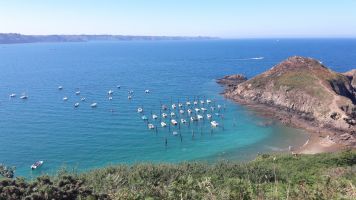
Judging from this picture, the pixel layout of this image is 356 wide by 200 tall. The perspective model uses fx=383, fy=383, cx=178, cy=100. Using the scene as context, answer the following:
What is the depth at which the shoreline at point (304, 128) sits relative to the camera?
2489 inches

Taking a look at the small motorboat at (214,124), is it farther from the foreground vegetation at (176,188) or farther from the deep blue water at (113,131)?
the foreground vegetation at (176,188)

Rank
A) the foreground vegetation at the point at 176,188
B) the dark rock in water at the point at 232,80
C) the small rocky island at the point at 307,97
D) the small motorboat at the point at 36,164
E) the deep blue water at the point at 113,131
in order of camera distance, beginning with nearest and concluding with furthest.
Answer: the foreground vegetation at the point at 176,188 < the small motorboat at the point at 36,164 < the deep blue water at the point at 113,131 < the small rocky island at the point at 307,97 < the dark rock in water at the point at 232,80

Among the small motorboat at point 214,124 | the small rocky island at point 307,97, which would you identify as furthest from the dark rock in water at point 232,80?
the small motorboat at point 214,124

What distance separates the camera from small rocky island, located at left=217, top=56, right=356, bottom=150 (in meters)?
72.2

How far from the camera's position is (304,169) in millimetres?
39094

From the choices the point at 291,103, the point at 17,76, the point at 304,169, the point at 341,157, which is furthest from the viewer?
the point at 17,76

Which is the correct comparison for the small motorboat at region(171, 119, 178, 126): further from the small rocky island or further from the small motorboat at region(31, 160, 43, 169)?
the small motorboat at region(31, 160, 43, 169)

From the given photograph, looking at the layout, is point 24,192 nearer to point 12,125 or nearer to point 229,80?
point 12,125

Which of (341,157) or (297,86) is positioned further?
(297,86)

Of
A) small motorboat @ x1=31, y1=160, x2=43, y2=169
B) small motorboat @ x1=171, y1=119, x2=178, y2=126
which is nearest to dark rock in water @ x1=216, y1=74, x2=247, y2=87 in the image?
small motorboat @ x1=171, y1=119, x2=178, y2=126

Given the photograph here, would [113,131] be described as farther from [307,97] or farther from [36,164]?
[307,97]

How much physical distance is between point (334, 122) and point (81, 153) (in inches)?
1857

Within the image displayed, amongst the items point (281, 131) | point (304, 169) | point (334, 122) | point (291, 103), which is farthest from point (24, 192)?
point (291, 103)

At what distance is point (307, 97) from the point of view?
274ft
